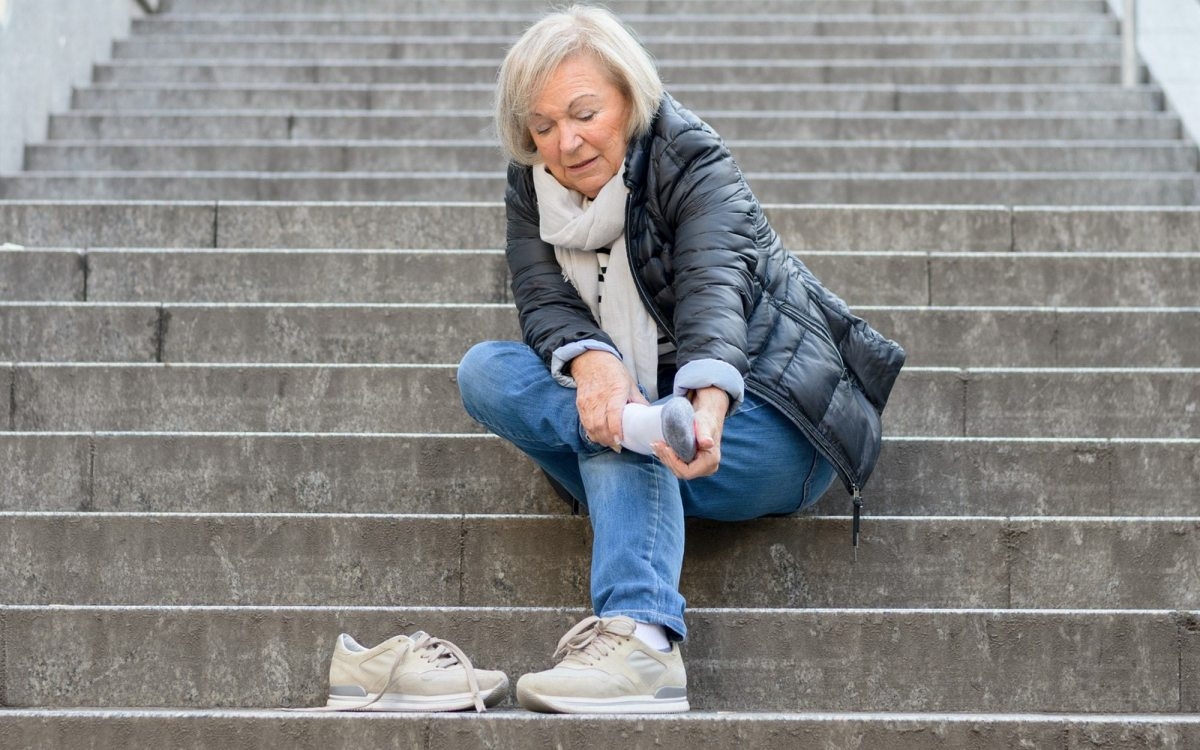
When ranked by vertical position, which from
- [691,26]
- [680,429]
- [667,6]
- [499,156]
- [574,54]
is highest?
[667,6]

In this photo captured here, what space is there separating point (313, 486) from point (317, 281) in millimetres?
1279

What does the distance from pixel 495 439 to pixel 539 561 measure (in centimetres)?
41

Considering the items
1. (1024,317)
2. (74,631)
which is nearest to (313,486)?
(74,631)

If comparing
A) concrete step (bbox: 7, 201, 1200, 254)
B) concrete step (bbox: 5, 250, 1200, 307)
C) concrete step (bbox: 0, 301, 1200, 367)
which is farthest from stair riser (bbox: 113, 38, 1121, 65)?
concrete step (bbox: 0, 301, 1200, 367)

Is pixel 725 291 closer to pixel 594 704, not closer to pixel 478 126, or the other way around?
pixel 594 704

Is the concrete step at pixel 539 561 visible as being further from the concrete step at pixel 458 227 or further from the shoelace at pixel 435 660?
the concrete step at pixel 458 227

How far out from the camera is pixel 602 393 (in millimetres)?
2941

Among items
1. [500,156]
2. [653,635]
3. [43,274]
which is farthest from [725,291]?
[500,156]

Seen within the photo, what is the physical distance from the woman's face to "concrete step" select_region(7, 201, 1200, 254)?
1899mm

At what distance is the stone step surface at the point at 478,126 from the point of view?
6660 millimetres

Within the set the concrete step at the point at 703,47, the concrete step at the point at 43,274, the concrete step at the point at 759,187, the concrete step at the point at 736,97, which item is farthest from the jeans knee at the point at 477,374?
the concrete step at the point at 703,47

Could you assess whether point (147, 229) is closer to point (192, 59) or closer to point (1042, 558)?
point (192, 59)

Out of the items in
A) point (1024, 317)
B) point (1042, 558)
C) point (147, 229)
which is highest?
point (147, 229)

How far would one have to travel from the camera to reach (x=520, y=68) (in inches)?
123
